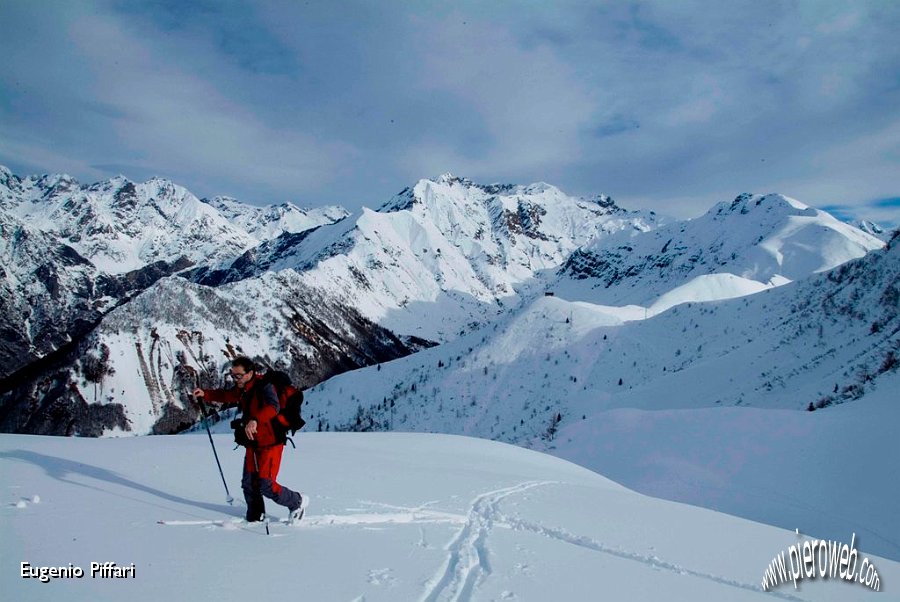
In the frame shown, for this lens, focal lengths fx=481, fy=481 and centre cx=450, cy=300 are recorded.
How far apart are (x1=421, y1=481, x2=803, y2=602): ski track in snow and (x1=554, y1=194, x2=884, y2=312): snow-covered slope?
363 feet

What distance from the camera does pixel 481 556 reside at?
5445 mm

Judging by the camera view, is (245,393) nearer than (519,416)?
Yes

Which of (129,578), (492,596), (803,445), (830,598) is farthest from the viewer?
(803,445)

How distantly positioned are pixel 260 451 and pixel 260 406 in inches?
22.6

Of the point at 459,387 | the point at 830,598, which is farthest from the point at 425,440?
the point at 459,387

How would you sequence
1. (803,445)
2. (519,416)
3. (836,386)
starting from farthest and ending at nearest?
(519,416) → (836,386) → (803,445)

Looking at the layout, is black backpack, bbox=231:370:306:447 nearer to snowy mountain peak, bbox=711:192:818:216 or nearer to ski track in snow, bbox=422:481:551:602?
ski track in snow, bbox=422:481:551:602

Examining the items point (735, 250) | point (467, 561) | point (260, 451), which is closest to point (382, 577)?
point (467, 561)

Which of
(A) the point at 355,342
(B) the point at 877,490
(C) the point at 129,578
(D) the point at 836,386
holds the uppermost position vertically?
(A) the point at 355,342

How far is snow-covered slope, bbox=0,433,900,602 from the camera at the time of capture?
4211 millimetres

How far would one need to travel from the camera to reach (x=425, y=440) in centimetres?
1691

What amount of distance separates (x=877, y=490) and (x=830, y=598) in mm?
9961

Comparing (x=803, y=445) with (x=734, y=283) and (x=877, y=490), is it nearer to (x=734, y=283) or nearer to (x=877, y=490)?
(x=877, y=490)

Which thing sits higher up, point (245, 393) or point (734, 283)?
point (734, 283)
